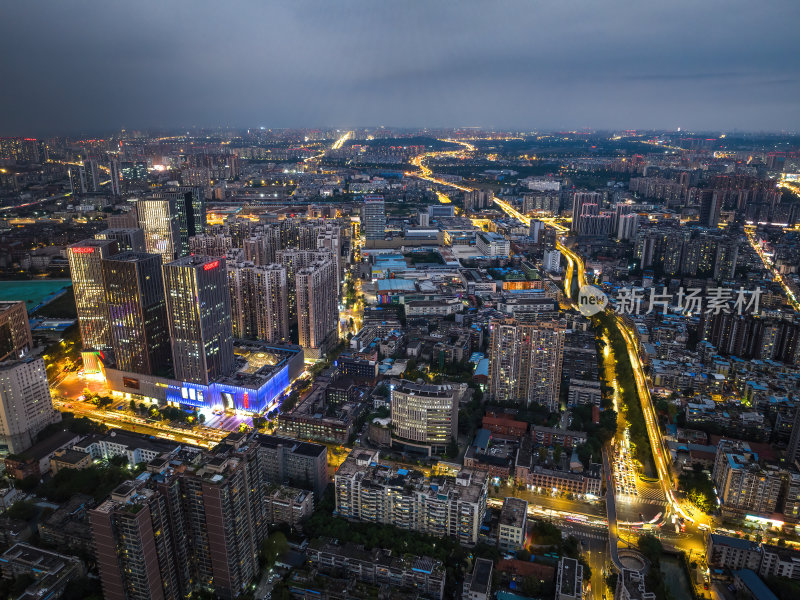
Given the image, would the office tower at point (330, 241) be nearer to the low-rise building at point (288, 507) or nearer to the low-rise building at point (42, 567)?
the low-rise building at point (288, 507)

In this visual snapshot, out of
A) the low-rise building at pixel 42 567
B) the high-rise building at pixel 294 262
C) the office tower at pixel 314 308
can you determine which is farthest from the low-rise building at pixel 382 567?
the high-rise building at pixel 294 262

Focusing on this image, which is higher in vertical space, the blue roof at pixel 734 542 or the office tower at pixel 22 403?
the office tower at pixel 22 403

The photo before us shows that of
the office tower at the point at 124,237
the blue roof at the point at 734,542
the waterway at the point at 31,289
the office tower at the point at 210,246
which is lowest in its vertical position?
the waterway at the point at 31,289

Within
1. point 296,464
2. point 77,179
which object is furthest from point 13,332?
point 77,179

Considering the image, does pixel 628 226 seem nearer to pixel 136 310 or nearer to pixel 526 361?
pixel 526 361

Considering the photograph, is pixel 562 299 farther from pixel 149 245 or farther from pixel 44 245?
pixel 44 245
